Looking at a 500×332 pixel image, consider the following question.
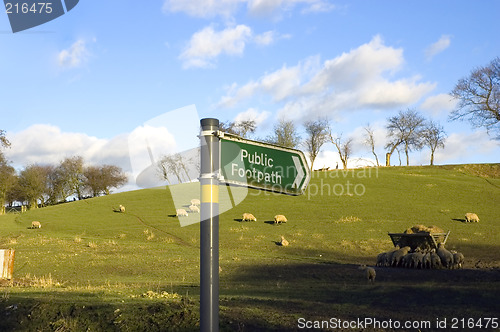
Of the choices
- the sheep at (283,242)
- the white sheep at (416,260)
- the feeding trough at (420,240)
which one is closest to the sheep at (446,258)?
the white sheep at (416,260)

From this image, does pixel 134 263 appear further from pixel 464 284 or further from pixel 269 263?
pixel 464 284

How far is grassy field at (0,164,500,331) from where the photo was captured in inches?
396

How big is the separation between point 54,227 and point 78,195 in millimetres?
54819

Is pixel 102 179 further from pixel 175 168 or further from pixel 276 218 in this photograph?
pixel 175 168

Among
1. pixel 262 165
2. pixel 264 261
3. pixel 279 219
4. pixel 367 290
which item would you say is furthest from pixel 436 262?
pixel 262 165

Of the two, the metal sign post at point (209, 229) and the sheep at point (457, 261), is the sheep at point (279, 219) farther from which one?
the metal sign post at point (209, 229)

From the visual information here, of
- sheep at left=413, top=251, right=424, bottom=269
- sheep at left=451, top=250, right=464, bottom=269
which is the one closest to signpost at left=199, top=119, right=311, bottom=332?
sheep at left=413, top=251, right=424, bottom=269

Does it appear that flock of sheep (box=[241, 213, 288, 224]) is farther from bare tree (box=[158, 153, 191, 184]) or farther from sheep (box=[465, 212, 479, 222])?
bare tree (box=[158, 153, 191, 184])

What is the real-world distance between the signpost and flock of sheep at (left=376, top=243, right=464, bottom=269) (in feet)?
72.2

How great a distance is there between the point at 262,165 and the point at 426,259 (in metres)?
22.3

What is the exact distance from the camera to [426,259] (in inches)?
968

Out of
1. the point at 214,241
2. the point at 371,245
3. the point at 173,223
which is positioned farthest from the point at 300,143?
the point at 214,241

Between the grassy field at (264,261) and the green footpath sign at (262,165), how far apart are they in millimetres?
5101

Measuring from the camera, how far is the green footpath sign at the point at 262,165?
14.9ft
